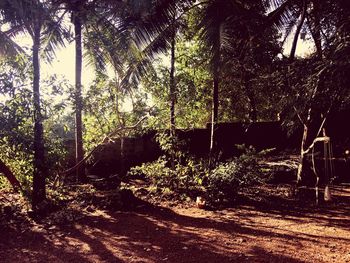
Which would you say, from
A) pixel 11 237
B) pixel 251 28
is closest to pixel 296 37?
pixel 251 28

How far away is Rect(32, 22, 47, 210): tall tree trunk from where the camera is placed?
22.5 feet

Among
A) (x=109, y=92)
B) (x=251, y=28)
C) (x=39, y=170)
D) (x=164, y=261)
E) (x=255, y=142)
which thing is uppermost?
(x=251, y=28)

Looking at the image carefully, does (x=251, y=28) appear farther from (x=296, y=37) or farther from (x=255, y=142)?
(x=255, y=142)

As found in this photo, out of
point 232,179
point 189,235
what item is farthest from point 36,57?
point 232,179

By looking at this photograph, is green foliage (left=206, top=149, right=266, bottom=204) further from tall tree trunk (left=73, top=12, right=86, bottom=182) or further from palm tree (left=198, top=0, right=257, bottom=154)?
tall tree trunk (left=73, top=12, right=86, bottom=182)

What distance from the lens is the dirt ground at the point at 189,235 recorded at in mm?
4836

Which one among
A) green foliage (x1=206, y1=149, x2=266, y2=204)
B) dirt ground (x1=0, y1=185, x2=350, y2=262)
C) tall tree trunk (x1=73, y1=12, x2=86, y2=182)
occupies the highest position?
tall tree trunk (x1=73, y1=12, x2=86, y2=182)

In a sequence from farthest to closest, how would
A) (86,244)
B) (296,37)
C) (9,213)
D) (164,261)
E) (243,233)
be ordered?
1. (296,37)
2. (9,213)
3. (243,233)
4. (86,244)
5. (164,261)

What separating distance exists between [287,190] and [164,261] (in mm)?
5208

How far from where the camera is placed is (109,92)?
883 centimetres

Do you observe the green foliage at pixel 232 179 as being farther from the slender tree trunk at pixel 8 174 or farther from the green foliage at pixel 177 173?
the slender tree trunk at pixel 8 174

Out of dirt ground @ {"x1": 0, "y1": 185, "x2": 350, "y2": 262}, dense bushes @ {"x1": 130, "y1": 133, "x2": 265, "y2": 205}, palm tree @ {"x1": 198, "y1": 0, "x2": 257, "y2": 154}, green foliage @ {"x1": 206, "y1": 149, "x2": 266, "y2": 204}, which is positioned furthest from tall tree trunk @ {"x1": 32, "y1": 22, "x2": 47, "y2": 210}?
palm tree @ {"x1": 198, "y1": 0, "x2": 257, "y2": 154}

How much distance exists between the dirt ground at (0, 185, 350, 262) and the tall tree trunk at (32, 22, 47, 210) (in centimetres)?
71

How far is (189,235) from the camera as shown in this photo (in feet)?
18.7
